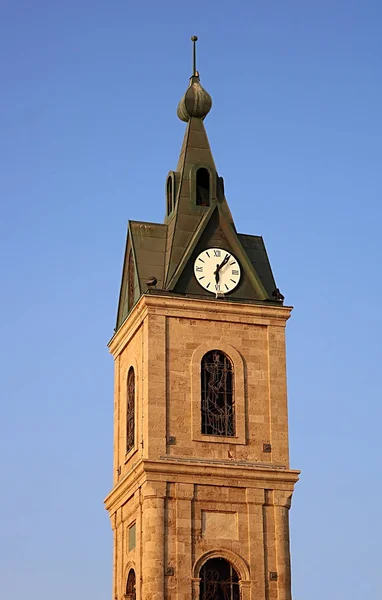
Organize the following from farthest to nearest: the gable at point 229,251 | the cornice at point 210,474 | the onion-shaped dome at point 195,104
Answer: the onion-shaped dome at point 195,104, the gable at point 229,251, the cornice at point 210,474

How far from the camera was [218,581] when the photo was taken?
5516cm

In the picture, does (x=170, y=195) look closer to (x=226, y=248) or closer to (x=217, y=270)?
(x=226, y=248)

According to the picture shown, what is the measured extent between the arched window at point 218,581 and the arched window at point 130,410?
5713 millimetres

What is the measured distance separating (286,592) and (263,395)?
23.6 ft

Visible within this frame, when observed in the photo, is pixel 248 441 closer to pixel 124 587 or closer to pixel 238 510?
pixel 238 510

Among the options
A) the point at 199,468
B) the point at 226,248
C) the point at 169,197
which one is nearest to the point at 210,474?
the point at 199,468

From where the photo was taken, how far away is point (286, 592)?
55.3m

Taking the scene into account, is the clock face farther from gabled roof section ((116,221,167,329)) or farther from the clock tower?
gabled roof section ((116,221,167,329))

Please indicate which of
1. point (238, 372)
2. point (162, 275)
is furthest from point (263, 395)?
point (162, 275)

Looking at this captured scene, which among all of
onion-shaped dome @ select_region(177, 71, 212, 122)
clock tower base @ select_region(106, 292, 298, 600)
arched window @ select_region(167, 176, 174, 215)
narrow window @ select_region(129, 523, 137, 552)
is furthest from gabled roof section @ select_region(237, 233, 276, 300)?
narrow window @ select_region(129, 523, 137, 552)

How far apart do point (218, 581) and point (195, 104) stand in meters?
19.3

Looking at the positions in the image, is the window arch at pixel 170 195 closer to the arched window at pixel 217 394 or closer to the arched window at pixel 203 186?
the arched window at pixel 203 186

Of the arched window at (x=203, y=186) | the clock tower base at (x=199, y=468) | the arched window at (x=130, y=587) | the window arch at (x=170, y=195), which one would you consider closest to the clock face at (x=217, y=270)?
the clock tower base at (x=199, y=468)

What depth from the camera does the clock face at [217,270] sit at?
58750 millimetres
